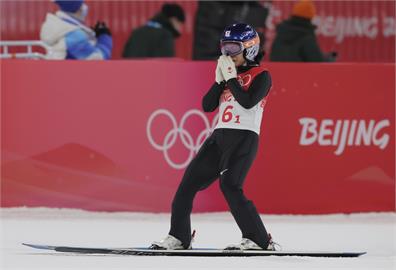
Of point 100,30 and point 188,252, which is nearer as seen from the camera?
point 188,252

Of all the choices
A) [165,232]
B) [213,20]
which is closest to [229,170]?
[165,232]

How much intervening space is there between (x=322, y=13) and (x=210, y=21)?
3.07 metres

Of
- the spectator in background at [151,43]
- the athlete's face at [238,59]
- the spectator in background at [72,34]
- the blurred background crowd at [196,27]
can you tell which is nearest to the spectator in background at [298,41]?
the blurred background crowd at [196,27]

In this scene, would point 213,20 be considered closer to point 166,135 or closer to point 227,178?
point 166,135

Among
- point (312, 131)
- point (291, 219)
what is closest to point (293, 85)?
point (312, 131)

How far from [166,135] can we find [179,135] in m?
0.14

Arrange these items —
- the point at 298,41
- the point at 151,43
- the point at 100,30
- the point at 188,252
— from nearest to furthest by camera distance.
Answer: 1. the point at 188,252
2. the point at 100,30
3. the point at 298,41
4. the point at 151,43

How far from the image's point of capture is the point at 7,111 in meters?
12.7

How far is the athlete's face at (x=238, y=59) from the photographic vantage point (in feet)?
31.2

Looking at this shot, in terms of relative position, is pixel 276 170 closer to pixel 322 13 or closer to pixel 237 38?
pixel 237 38

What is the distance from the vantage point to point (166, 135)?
507 inches

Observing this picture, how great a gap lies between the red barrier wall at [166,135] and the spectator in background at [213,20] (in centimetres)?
233

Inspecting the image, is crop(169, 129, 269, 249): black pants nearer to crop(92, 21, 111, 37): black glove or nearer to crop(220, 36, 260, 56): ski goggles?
Result: crop(220, 36, 260, 56): ski goggles

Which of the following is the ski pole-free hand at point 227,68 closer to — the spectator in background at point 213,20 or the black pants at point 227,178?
the black pants at point 227,178
